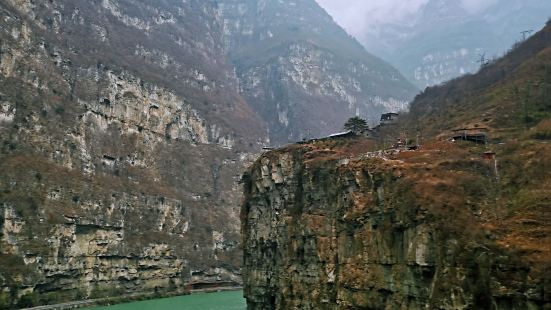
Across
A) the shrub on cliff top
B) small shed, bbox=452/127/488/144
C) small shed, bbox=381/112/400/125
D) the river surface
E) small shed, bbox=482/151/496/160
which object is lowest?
the river surface

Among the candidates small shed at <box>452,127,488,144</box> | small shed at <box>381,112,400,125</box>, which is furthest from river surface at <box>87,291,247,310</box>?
small shed at <box>452,127,488,144</box>

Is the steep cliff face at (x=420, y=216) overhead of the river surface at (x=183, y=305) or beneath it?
overhead

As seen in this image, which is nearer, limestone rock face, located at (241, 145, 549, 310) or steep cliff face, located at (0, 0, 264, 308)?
limestone rock face, located at (241, 145, 549, 310)

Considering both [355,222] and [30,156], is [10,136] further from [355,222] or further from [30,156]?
[355,222]

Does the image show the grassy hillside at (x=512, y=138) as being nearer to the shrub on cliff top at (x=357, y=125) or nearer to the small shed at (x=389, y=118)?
the small shed at (x=389, y=118)

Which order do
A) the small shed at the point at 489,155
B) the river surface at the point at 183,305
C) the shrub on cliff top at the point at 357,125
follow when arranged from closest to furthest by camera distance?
the small shed at the point at 489,155 → the shrub on cliff top at the point at 357,125 → the river surface at the point at 183,305

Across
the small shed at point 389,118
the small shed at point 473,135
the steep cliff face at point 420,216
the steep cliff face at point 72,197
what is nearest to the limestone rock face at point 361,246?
the steep cliff face at point 420,216

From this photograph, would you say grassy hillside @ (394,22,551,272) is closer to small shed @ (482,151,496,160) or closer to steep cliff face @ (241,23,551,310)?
steep cliff face @ (241,23,551,310)

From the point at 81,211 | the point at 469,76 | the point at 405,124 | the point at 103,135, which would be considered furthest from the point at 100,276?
the point at 469,76

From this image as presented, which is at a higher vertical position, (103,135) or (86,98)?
(86,98)
